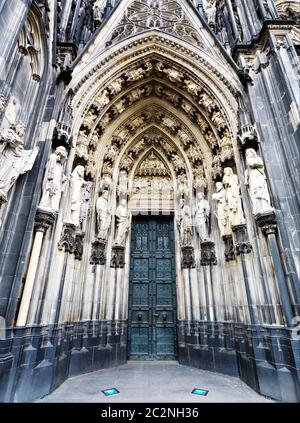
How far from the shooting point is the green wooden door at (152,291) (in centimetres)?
622

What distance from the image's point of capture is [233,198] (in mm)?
5430

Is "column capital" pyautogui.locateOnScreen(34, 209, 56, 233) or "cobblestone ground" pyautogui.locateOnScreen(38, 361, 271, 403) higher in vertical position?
"column capital" pyautogui.locateOnScreen(34, 209, 56, 233)

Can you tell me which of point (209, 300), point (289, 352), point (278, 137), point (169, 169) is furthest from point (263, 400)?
point (169, 169)

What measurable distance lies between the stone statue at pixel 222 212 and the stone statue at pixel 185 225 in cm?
98

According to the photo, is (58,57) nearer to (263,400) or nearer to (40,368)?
(40,368)

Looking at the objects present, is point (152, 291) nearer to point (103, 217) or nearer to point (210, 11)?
point (103, 217)

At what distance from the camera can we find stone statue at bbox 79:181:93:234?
18.7ft

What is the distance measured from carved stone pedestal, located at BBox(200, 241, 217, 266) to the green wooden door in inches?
45.9

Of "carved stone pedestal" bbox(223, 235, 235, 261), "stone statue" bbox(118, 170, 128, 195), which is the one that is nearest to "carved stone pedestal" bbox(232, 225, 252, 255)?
"carved stone pedestal" bbox(223, 235, 235, 261)

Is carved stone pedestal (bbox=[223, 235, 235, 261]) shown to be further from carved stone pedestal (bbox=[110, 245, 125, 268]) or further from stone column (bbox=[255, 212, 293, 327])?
carved stone pedestal (bbox=[110, 245, 125, 268])

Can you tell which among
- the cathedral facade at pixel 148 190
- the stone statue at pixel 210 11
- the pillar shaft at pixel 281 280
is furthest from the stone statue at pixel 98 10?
the pillar shaft at pixel 281 280

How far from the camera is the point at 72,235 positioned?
5109 mm

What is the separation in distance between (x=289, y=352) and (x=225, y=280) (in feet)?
6.83

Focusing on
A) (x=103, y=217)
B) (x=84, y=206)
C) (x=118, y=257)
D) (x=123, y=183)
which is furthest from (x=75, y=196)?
(x=123, y=183)
